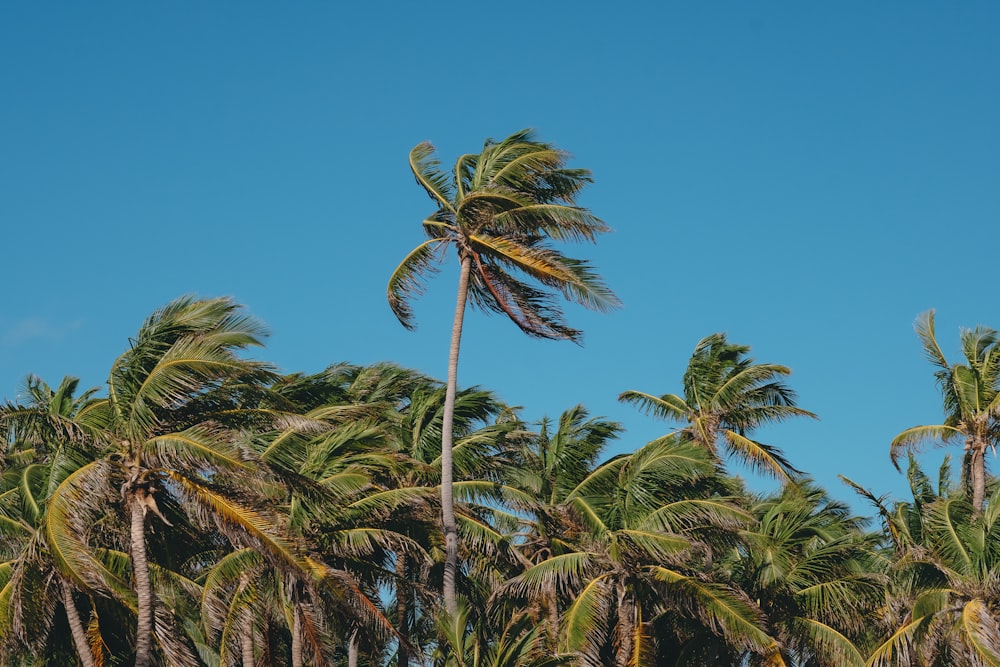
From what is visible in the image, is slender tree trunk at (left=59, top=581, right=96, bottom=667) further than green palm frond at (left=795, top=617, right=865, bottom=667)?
No

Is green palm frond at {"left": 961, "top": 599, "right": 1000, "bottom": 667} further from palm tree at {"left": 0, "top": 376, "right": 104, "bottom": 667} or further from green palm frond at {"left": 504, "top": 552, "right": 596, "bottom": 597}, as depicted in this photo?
palm tree at {"left": 0, "top": 376, "right": 104, "bottom": 667}

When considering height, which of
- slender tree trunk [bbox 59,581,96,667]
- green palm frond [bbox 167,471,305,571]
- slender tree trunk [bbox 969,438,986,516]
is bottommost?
slender tree trunk [bbox 59,581,96,667]

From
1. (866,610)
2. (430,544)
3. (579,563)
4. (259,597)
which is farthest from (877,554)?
(259,597)

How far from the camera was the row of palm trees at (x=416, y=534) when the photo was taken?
20766 mm

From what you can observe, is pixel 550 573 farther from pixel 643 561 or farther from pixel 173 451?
pixel 173 451

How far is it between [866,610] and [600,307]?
9846 millimetres

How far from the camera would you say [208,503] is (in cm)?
2031

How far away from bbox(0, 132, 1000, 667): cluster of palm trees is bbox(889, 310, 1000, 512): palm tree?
0.20ft

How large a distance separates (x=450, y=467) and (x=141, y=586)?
730 cm

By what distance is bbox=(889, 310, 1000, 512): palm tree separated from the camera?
3153 cm

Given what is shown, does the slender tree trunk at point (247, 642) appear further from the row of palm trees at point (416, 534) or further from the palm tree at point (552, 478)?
the palm tree at point (552, 478)

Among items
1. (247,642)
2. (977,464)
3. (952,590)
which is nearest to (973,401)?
(977,464)

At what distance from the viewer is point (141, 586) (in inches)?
806

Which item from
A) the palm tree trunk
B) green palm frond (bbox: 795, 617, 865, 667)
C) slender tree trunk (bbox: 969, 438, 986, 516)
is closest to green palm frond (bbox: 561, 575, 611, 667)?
green palm frond (bbox: 795, 617, 865, 667)
